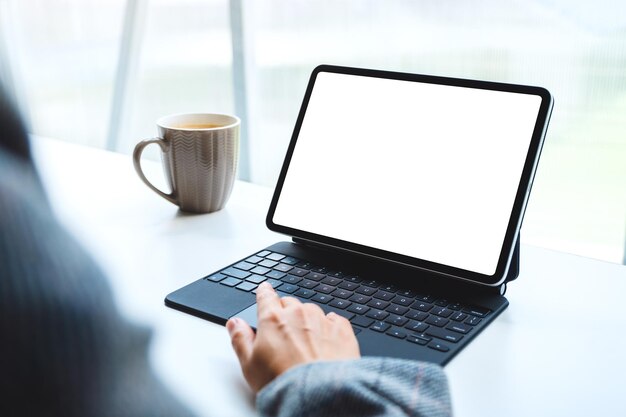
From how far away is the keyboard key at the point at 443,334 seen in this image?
0.59 meters

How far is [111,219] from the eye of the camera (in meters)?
0.91

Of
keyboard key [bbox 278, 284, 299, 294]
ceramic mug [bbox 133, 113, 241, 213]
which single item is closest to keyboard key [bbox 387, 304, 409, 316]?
keyboard key [bbox 278, 284, 299, 294]

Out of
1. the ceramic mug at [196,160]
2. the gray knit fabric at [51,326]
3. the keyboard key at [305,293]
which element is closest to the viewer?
the gray knit fabric at [51,326]

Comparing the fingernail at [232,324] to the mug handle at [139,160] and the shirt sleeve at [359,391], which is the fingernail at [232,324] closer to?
the shirt sleeve at [359,391]

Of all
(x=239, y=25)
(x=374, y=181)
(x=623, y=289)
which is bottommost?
(x=623, y=289)

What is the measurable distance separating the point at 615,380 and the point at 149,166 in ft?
2.74

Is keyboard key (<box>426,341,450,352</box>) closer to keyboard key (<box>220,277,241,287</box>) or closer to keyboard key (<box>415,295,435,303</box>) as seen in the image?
keyboard key (<box>415,295,435,303</box>)

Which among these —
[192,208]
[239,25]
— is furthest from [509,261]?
[239,25]

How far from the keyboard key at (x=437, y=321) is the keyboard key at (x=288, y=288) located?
14 cm

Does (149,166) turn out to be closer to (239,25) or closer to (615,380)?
(239,25)

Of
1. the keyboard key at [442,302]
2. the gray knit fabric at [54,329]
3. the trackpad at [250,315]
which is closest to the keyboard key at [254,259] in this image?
the trackpad at [250,315]

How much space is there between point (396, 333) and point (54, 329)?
0.42m

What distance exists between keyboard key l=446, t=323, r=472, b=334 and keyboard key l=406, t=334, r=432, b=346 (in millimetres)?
31

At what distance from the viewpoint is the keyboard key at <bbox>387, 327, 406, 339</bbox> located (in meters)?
0.59
